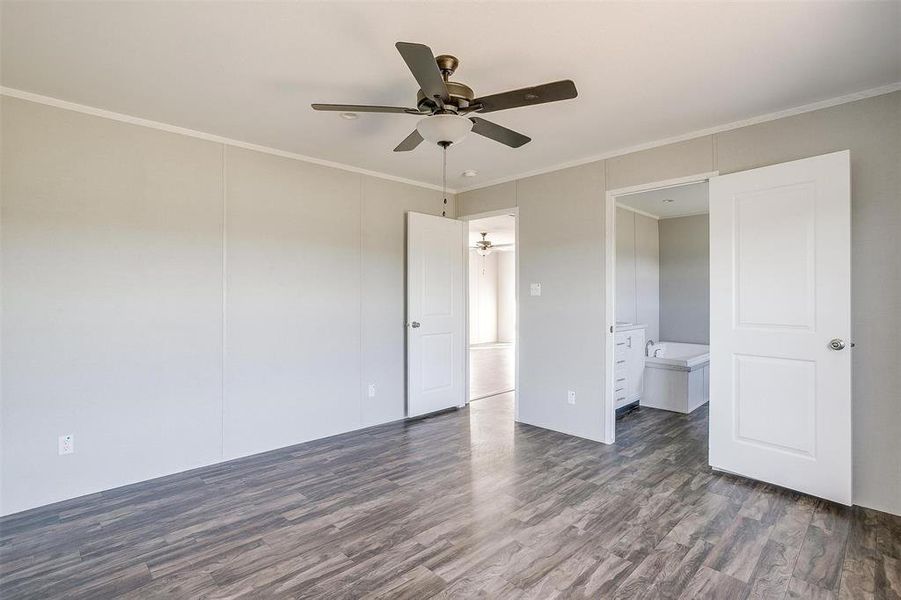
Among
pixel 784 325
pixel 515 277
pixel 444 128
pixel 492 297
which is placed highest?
pixel 444 128

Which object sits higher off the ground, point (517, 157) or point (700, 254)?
point (517, 157)

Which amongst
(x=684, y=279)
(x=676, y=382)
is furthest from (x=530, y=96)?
(x=684, y=279)

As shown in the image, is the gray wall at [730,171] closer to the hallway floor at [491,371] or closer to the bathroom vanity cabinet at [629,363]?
the bathroom vanity cabinet at [629,363]

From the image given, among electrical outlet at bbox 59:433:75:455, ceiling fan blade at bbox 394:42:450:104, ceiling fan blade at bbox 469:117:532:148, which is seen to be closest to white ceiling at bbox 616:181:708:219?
ceiling fan blade at bbox 469:117:532:148

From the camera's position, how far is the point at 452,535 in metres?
2.36

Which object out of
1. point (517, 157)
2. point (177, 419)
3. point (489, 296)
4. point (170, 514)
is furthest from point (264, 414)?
point (489, 296)

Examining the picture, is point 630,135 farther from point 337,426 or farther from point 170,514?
point 170,514

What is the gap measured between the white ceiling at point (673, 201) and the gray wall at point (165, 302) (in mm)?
3028

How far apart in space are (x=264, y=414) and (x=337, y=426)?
2.32 ft

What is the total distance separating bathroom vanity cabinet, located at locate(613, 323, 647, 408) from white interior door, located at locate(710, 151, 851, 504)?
1.50 metres

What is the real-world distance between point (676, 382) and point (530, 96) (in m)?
4.02

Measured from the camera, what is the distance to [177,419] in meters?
3.16

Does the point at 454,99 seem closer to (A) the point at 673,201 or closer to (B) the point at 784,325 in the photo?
(B) the point at 784,325

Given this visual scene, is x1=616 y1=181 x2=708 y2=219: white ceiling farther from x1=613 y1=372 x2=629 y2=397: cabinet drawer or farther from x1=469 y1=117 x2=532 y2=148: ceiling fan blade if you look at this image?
x1=469 y1=117 x2=532 y2=148: ceiling fan blade
